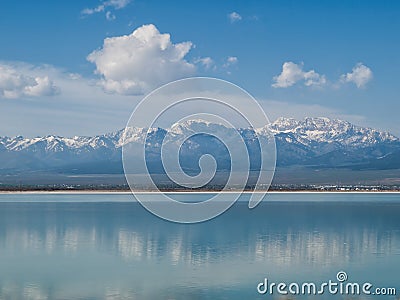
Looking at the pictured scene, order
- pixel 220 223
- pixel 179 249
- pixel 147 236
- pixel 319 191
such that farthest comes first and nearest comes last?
1. pixel 319 191
2. pixel 220 223
3. pixel 147 236
4. pixel 179 249

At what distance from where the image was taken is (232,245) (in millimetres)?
26547

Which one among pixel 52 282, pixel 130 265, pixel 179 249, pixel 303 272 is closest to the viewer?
pixel 52 282

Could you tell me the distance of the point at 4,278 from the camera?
62.8 feet

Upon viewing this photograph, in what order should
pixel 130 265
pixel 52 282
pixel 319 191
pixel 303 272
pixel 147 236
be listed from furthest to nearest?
pixel 319 191
pixel 147 236
pixel 130 265
pixel 303 272
pixel 52 282

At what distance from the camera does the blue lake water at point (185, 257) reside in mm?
17609

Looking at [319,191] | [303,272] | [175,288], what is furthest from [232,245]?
[319,191]

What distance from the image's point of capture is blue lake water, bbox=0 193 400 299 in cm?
1761

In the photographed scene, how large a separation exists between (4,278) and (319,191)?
96.9 meters

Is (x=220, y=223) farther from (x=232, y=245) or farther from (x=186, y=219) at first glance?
(x=232, y=245)

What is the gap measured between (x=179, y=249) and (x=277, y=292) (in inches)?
355

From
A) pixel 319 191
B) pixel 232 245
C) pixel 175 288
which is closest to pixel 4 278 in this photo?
pixel 175 288

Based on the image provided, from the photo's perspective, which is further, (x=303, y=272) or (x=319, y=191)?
(x=319, y=191)

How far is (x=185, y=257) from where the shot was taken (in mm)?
23328

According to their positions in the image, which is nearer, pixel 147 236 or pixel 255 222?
pixel 147 236
